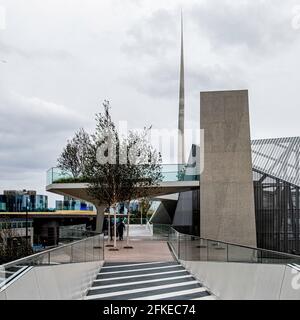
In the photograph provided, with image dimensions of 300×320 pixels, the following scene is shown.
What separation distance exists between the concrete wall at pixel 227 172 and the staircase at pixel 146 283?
29.2 ft

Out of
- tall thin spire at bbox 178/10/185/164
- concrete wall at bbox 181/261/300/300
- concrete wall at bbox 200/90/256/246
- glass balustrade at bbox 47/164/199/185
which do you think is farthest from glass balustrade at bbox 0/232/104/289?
tall thin spire at bbox 178/10/185/164

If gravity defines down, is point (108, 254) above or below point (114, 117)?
below

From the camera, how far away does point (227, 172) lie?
22750 millimetres

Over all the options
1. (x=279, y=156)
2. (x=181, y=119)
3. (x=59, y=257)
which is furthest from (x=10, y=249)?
(x=181, y=119)

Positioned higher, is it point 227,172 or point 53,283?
point 227,172

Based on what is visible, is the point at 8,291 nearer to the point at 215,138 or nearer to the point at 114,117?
the point at 114,117

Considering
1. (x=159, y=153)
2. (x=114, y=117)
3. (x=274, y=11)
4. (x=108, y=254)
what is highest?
(x=274, y=11)

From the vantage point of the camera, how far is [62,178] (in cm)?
2562

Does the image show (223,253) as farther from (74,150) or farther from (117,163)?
(74,150)

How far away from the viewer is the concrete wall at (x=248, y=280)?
6.12 m

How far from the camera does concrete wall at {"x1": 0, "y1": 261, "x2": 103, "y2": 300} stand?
5.21m

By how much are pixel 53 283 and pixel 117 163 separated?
13.7 m

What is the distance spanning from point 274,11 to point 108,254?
449 inches
